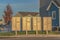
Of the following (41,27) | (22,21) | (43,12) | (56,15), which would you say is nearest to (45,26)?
(41,27)

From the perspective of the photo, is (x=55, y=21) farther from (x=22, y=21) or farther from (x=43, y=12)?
(x=22, y=21)

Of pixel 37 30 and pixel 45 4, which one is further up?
pixel 45 4

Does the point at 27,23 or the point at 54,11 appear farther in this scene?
the point at 54,11

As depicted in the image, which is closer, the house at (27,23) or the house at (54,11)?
the house at (27,23)

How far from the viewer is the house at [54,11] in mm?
31688

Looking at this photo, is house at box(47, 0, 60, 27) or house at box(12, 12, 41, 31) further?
house at box(47, 0, 60, 27)

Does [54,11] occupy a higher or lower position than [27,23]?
higher

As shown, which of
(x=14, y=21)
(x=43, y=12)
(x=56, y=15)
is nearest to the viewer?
(x=14, y=21)

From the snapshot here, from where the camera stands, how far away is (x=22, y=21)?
22.1 m

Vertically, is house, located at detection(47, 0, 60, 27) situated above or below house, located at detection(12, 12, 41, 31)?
above

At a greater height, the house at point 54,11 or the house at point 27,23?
the house at point 54,11

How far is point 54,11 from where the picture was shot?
32.5 meters

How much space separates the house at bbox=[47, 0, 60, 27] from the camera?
31.7 meters

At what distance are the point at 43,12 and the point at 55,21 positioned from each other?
4.38m
